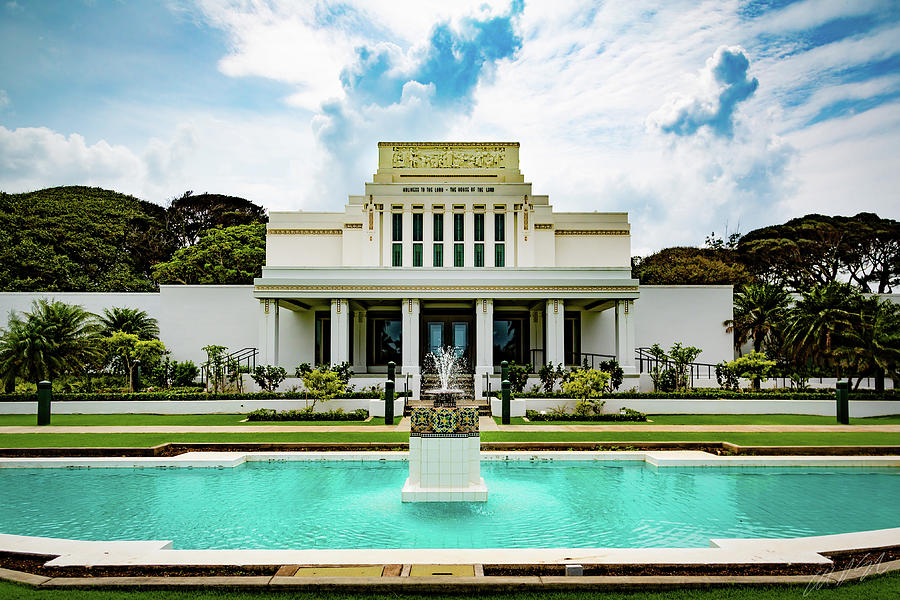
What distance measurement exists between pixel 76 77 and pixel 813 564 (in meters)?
29.8

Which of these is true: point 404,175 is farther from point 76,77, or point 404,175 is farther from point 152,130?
point 76,77

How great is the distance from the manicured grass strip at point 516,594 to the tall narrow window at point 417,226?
23.1m

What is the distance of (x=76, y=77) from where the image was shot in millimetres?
24781

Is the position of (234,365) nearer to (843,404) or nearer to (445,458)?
(445,458)

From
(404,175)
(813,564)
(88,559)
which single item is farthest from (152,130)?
(813,564)

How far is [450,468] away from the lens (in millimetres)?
8883

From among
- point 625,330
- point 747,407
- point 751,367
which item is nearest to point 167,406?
point 625,330

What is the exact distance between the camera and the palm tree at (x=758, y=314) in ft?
82.4

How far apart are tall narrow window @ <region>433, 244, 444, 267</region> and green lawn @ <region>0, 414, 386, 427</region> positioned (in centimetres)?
1085

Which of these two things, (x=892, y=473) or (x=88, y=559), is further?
(x=892, y=473)

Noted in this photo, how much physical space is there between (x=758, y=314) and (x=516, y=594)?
25.0m

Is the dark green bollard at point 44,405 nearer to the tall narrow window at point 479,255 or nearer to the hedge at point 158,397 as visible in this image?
the hedge at point 158,397

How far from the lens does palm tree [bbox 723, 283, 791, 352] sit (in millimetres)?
25125

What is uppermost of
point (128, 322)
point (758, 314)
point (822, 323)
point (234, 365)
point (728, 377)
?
point (758, 314)
